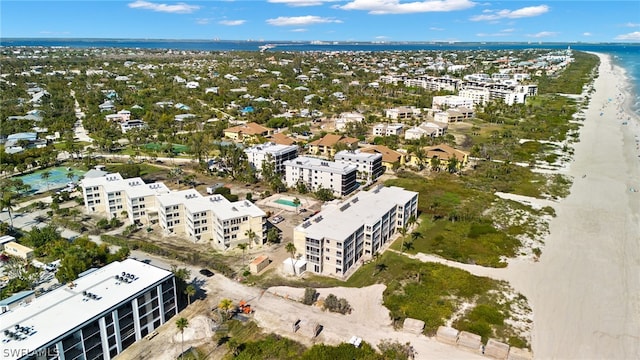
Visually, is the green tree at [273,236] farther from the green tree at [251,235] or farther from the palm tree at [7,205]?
the palm tree at [7,205]

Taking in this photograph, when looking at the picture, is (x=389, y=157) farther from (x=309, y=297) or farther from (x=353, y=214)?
(x=309, y=297)

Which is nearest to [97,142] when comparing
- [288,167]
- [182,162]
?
[182,162]

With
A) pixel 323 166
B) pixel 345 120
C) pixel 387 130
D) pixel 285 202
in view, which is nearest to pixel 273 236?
pixel 285 202

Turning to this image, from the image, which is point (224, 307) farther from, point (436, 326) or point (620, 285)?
point (620, 285)

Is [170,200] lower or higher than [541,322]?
higher

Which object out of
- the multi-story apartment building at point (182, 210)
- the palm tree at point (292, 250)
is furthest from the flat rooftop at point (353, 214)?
the multi-story apartment building at point (182, 210)

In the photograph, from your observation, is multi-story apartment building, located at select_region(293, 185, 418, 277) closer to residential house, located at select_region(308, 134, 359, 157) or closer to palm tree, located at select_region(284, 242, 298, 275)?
palm tree, located at select_region(284, 242, 298, 275)
